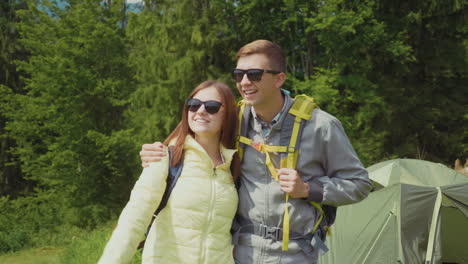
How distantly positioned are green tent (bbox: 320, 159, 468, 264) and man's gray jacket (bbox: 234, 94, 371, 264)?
3.56 m

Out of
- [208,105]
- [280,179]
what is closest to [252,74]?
[208,105]

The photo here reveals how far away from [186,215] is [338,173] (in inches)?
25.0

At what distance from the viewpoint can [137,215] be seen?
5.85ft

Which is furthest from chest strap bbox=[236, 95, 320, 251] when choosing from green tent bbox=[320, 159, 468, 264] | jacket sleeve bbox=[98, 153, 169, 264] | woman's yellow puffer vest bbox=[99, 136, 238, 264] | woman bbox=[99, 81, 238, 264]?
green tent bbox=[320, 159, 468, 264]

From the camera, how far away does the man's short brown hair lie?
2.10m

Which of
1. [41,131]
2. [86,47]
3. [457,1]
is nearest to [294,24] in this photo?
[457,1]

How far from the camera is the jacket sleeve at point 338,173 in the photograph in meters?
2.00

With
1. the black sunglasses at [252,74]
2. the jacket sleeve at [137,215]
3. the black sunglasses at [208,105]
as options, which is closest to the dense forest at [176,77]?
the black sunglasses at [252,74]

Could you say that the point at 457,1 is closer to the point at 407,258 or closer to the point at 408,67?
the point at 408,67

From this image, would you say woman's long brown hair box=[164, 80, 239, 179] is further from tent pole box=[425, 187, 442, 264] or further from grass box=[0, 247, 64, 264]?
grass box=[0, 247, 64, 264]

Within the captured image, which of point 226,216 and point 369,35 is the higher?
point 369,35

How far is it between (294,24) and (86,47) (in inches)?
269

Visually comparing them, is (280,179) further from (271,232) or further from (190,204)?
(190,204)

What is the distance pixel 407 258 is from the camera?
17.3ft
